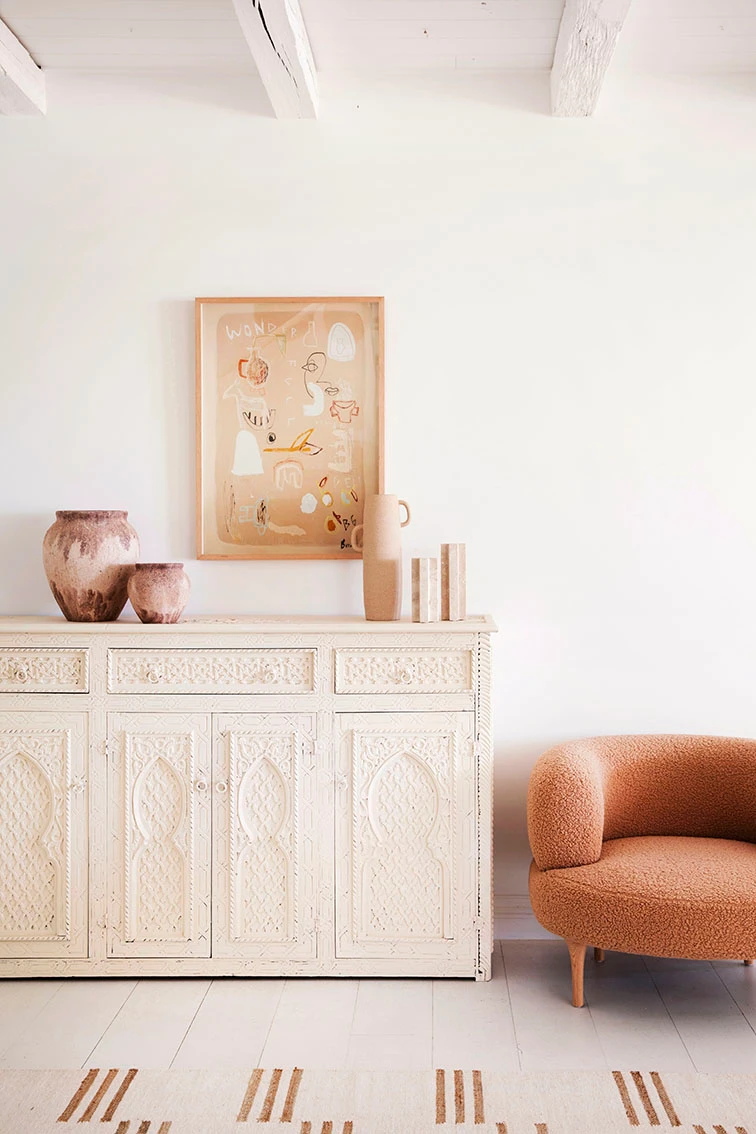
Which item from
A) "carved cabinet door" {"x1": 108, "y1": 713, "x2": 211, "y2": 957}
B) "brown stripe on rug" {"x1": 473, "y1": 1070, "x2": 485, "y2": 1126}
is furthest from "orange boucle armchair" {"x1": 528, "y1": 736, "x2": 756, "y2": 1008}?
"carved cabinet door" {"x1": 108, "y1": 713, "x2": 211, "y2": 957}

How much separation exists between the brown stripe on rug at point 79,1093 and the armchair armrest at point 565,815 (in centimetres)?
118

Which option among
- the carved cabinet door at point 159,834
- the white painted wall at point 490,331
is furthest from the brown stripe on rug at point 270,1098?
the white painted wall at point 490,331

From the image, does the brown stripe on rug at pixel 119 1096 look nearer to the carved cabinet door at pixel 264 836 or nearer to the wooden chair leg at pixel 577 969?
the carved cabinet door at pixel 264 836

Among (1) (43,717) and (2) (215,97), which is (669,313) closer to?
(2) (215,97)

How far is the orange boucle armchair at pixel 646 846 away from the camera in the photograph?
225cm

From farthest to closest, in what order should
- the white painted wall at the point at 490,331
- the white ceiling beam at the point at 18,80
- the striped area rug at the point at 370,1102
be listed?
the white painted wall at the point at 490,331
the white ceiling beam at the point at 18,80
the striped area rug at the point at 370,1102

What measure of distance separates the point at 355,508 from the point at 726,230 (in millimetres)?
1416

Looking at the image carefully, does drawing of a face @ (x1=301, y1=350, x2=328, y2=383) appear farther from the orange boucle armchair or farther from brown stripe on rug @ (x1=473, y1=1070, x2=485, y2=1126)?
brown stripe on rug @ (x1=473, y1=1070, x2=485, y2=1126)

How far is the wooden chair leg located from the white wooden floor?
4 centimetres

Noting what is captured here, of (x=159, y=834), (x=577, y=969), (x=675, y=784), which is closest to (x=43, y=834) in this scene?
(x=159, y=834)

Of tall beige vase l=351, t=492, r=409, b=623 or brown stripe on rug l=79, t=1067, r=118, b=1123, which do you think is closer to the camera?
brown stripe on rug l=79, t=1067, r=118, b=1123

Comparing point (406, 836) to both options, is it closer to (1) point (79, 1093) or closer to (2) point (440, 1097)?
(2) point (440, 1097)

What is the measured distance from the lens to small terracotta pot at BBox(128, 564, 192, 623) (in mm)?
2619

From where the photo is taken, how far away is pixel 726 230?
9.46 feet
